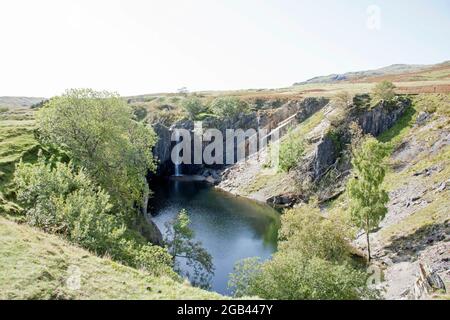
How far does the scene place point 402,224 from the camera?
5866 centimetres

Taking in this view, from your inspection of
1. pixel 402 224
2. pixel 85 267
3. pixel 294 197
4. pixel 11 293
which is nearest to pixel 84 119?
pixel 85 267

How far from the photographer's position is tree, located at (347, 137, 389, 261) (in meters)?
55.1

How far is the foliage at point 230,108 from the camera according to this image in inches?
5359

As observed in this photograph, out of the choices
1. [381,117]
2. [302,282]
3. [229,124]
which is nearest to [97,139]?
[302,282]

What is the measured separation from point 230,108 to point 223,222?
219ft

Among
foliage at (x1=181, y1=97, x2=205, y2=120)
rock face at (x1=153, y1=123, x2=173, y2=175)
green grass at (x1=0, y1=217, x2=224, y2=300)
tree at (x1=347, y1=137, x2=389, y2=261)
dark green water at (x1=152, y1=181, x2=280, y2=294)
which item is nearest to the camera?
green grass at (x1=0, y1=217, x2=224, y2=300)

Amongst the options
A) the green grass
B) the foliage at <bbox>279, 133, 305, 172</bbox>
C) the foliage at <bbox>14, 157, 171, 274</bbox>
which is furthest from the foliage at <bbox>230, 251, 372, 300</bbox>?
the foliage at <bbox>279, 133, 305, 172</bbox>

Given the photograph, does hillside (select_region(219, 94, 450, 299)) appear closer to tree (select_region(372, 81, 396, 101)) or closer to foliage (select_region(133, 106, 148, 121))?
tree (select_region(372, 81, 396, 101))

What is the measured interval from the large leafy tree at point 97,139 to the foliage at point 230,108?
88183 mm

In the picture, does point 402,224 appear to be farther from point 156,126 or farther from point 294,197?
point 156,126

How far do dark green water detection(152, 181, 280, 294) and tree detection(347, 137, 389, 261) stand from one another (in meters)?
15.4

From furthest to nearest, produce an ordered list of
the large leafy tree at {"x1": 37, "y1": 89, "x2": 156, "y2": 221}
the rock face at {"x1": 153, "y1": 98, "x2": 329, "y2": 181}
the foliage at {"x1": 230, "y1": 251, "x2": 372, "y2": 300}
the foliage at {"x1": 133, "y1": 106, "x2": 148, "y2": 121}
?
the foliage at {"x1": 133, "y1": 106, "x2": 148, "y2": 121} → the rock face at {"x1": 153, "y1": 98, "x2": 329, "y2": 181} → the large leafy tree at {"x1": 37, "y1": 89, "x2": 156, "y2": 221} → the foliage at {"x1": 230, "y1": 251, "x2": 372, "y2": 300}

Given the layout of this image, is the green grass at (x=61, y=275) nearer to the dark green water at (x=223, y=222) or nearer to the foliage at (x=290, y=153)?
the dark green water at (x=223, y=222)
